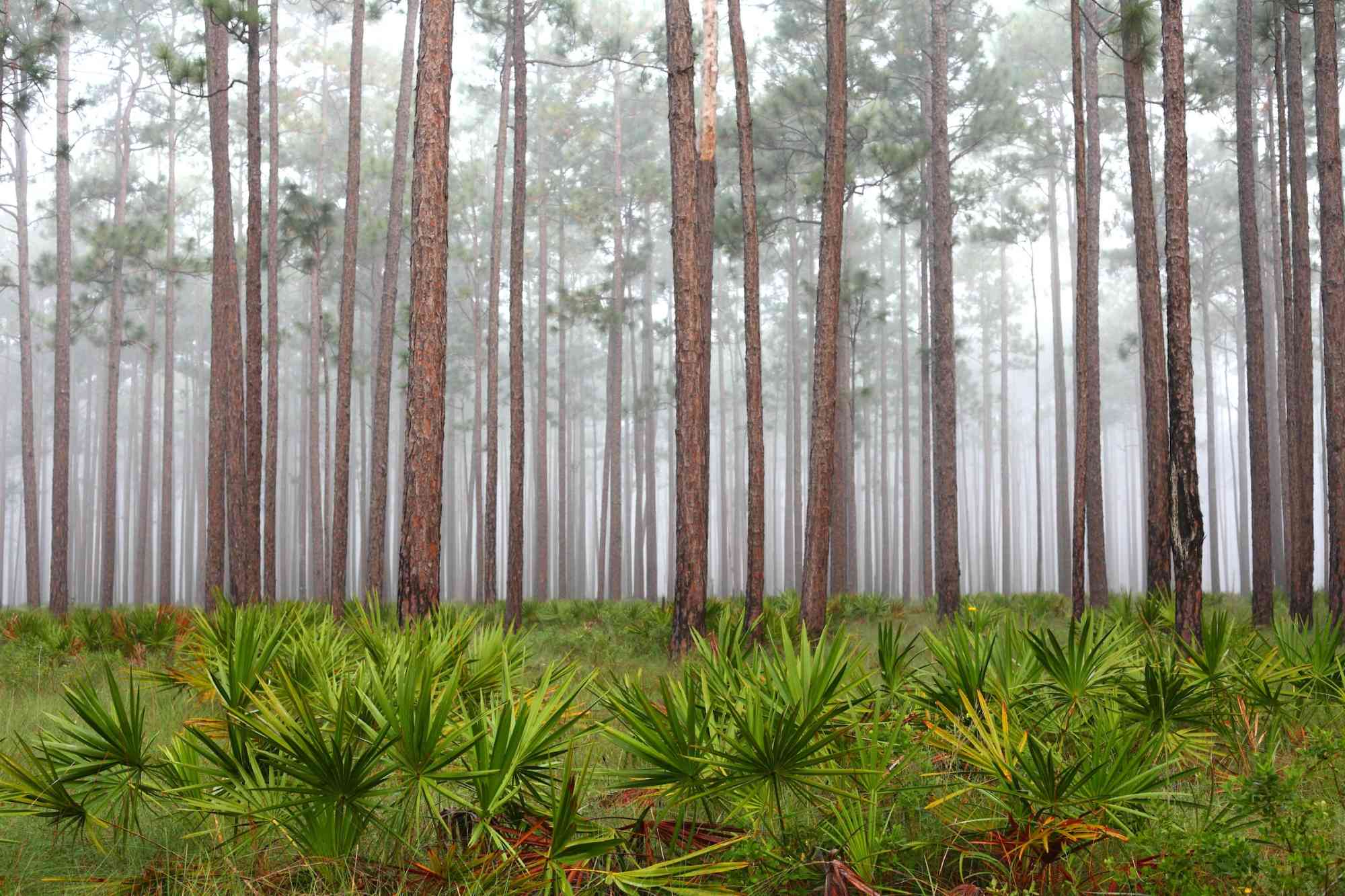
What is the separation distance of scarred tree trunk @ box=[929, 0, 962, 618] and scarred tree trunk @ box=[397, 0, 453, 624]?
9535 mm

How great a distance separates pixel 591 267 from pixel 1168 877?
141 ft

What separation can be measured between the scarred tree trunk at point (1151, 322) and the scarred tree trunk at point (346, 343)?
1154cm

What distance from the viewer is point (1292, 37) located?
14.5 m

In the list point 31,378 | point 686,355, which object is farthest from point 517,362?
point 31,378

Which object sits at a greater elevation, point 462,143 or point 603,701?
point 462,143

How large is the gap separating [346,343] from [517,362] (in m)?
3.22

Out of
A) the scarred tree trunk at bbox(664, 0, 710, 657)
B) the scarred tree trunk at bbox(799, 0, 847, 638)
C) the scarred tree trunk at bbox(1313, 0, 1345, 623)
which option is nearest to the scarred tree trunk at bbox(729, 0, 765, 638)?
the scarred tree trunk at bbox(799, 0, 847, 638)

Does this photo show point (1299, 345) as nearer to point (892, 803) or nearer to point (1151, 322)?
point (1151, 322)

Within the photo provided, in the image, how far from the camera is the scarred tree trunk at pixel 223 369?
14992 millimetres

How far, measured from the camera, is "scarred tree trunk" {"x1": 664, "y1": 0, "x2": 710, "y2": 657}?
11336mm

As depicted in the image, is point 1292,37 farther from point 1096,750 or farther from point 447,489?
point 447,489

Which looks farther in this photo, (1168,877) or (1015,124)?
(1015,124)

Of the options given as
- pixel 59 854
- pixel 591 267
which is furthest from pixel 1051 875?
pixel 591 267

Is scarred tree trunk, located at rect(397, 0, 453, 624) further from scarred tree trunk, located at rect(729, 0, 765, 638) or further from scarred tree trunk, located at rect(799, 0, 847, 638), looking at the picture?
scarred tree trunk, located at rect(799, 0, 847, 638)
